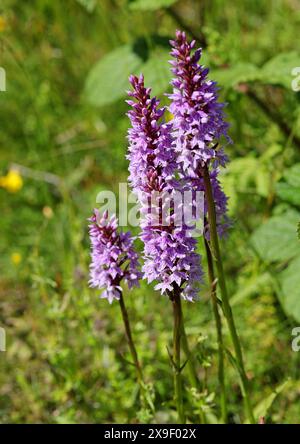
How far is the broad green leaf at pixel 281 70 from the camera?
266 centimetres

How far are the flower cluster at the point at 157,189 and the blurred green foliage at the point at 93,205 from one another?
13.9 inches

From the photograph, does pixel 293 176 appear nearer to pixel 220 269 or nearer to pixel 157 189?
pixel 220 269

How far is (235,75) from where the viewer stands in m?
2.68

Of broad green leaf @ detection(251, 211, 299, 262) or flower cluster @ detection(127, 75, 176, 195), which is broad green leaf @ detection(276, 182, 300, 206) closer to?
broad green leaf @ detection(251, 211, 299, 262)

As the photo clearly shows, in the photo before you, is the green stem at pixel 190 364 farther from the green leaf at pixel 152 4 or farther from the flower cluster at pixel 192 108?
the green leaf at pixel 152 4

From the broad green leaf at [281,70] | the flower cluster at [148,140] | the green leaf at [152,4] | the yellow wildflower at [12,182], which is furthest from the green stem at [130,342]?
the yellow wildflower at [12,182]

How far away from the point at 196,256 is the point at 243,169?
4.08ft

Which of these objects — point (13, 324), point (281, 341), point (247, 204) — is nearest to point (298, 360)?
point (281, 341)

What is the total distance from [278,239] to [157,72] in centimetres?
107

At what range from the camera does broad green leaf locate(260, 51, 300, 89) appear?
266 centimetres

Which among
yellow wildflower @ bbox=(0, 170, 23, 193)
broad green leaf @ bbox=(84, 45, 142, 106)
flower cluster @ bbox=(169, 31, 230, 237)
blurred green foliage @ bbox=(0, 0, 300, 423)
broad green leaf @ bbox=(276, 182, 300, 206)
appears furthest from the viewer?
yellow wildflower @ bbox=(0, 170, 23, 193)

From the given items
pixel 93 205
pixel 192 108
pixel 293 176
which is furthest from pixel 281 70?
pixel 192 108

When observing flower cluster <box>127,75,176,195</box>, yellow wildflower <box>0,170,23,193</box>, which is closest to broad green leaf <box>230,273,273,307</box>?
flower cluster <box>127,75,176,195</box>

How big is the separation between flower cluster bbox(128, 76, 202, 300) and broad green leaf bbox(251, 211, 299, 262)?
67 centimetres
